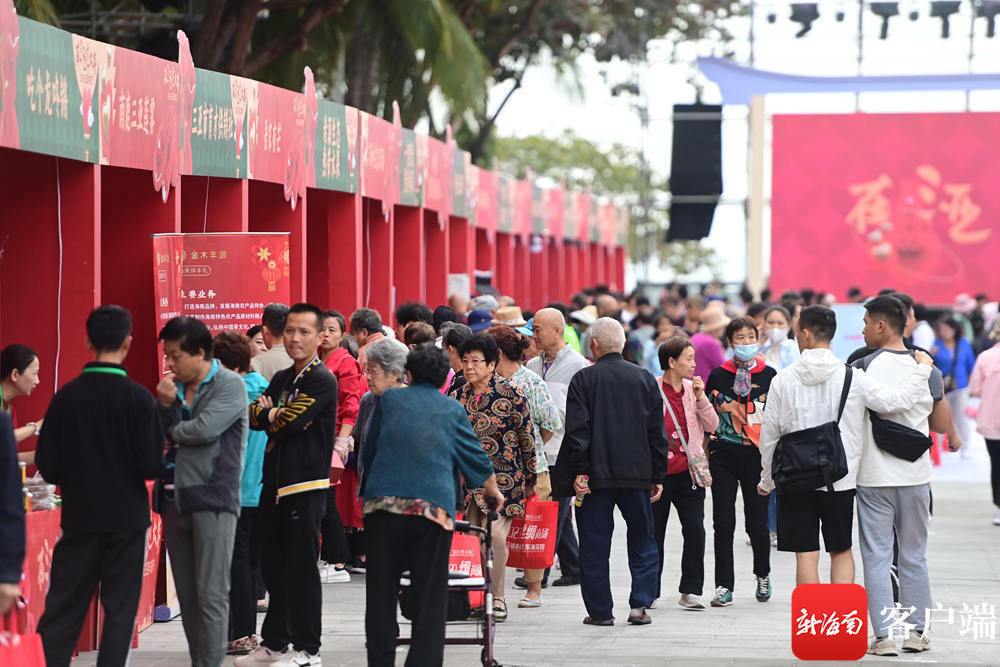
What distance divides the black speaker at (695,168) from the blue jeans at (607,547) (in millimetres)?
23535

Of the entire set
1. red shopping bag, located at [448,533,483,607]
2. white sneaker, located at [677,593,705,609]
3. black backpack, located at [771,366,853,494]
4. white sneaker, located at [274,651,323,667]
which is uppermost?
black backpack, located at [771,366,853,494]

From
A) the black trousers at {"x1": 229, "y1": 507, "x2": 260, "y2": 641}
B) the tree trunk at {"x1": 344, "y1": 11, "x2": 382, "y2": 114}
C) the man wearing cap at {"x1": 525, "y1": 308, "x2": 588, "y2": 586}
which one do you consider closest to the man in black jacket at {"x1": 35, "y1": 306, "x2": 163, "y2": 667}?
the black trousers at {"x1": 229, "y1": 507, "x2": 260, "y2": 641}

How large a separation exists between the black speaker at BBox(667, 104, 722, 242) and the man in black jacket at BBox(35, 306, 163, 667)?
85.6 ft

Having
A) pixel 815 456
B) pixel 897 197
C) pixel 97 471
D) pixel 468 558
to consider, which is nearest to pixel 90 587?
pixel 97 471

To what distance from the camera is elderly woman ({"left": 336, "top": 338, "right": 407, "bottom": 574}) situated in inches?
277

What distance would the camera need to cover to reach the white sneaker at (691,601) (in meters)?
8.73

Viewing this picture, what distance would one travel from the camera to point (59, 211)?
821 centimetres

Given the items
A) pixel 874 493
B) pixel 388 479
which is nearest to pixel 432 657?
pixel 388 479

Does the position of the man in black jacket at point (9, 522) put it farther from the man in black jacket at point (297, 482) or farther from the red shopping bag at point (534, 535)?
the red shopping bag at point (534, 535)

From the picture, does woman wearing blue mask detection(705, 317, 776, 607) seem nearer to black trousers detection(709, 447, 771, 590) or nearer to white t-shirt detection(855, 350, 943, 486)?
black trousers detection(709, 447, 771, 590)

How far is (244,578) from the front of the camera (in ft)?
23.9

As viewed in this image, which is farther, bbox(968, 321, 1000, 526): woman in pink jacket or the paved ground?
bbox(968, 321, 1000, 526): woman in pink jacket

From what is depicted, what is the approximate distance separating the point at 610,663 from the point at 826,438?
149 cm

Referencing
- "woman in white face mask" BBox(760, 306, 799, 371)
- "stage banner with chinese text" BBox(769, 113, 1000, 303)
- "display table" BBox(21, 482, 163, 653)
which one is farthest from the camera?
"stage banner with chinese text" BBox(769, 113, 1000, 303)
